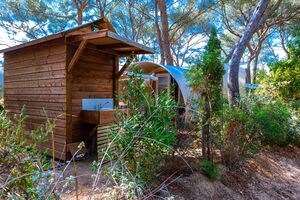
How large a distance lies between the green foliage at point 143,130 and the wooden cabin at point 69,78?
1.50 meters

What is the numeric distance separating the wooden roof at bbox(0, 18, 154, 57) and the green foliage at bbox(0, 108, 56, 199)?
2230mm

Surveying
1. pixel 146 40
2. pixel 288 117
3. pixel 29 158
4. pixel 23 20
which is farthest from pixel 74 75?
pixel 146 40

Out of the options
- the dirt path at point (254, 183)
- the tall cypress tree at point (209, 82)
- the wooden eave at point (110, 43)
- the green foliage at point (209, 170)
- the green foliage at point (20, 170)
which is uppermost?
the wooden eave at point (110, 43)

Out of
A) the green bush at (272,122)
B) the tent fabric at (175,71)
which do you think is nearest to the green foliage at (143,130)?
the green bush at (272,122)

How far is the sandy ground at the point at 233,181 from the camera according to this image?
101 inches

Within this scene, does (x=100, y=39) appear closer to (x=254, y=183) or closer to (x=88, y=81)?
(x=88, y=81)

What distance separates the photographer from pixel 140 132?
6.34 ft

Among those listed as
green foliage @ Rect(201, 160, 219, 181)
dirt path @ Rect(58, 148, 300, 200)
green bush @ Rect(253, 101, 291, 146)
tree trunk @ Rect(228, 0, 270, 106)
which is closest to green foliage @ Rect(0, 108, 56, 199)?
dirt path @ Rect(58, 148, 300, 200)

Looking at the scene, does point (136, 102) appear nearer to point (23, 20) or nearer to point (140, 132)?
point (140, 132)

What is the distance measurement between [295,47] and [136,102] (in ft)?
26.1

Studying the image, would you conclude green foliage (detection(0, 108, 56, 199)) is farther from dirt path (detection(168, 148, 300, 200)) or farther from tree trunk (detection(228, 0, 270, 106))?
tree trunk (detection(228, 0, 270, 106))

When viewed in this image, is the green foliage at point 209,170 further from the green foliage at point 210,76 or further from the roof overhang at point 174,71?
the roof overhang at point 174,71

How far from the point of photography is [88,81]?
4258mm

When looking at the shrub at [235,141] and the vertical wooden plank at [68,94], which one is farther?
the vertical wooden plank at [68,94]
